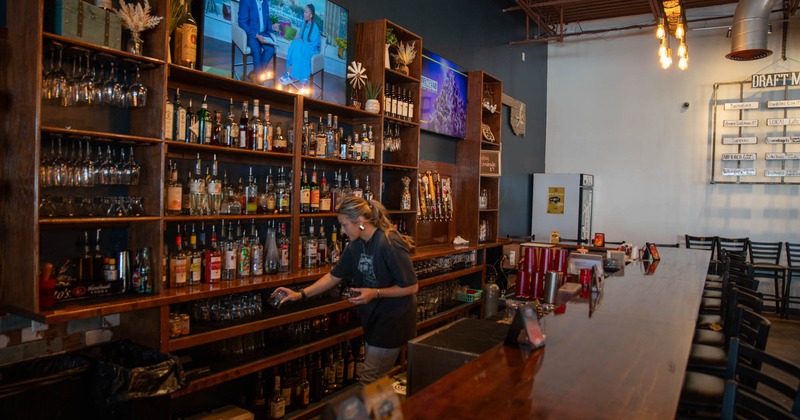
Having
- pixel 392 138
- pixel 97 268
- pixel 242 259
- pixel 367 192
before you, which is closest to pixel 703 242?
pixel 392 138

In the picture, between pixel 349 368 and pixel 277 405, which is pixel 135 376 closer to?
pixel 277 405

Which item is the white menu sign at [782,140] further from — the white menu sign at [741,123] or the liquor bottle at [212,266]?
the liquor bottle at [212,266]

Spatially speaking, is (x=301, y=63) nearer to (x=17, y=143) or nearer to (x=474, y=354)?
(x=17, y=143)

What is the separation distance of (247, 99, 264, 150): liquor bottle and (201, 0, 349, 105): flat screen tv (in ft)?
0.89

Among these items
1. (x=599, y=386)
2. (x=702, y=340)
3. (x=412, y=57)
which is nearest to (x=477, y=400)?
(x=599, y=386)

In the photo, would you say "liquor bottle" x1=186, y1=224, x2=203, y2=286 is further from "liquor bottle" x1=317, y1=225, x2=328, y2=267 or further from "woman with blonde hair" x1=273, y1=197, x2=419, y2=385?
"liquor bottle" x1=317, y1=225, x2=328, y2=267

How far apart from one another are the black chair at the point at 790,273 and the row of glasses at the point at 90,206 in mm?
7838

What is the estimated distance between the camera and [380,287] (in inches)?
123

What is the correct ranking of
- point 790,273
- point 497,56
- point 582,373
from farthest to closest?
point 497,56, point 790,273, point 582,373

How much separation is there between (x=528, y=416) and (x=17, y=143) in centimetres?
251

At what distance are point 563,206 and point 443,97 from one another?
3.41 m

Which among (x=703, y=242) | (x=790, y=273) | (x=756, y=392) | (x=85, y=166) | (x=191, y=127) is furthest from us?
(x=703, y=242)

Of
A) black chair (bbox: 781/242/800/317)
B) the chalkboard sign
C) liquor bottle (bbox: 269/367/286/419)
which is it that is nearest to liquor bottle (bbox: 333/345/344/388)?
liquor bottle (bbox: 269/367/286/419)

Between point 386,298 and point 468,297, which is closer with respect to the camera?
point 386,298
